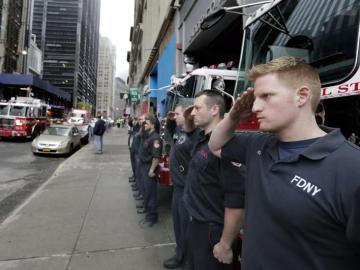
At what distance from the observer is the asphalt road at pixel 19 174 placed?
806cm

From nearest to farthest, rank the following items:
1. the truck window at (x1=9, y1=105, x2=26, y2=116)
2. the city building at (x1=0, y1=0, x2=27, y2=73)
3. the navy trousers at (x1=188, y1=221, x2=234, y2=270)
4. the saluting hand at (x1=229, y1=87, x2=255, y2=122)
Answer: the saluting hand at (x1=229, y1=87, x2=255, y2=122)
the navy trousers at (x1=188, y1=221, x2=234, y2=270)
the truck window at (x1=9, y1=105, x2=26, y2=116)
the city building at (x1=0, y1=0, x2=27, y2=73)

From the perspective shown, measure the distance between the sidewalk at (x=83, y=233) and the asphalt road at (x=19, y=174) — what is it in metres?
0.46

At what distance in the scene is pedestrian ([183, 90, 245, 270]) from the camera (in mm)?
2461

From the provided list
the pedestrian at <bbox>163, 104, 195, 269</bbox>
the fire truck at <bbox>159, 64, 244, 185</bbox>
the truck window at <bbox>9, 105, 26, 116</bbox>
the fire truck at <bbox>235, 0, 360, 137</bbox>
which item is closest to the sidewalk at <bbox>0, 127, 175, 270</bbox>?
the pedestrian at <bbox>163, 104, 195, 269</bbox>

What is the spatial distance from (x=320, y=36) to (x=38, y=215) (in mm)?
5604

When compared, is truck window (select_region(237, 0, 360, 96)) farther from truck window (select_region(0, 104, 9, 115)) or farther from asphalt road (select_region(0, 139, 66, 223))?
truck window (select_region(0, 104, 9, 115))

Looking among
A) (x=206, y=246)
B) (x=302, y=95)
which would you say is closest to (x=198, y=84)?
(x=206, y=246)

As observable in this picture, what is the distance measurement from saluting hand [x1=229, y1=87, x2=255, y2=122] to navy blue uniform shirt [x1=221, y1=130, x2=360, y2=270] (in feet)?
1.32

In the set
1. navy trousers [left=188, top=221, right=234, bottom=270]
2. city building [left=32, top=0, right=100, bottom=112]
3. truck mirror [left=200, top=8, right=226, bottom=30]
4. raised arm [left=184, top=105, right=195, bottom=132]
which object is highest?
city building [left=32, top=0, right=100, bottom=112]

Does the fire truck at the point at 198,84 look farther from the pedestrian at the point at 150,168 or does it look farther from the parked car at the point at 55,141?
the parked car at the point at 55,141

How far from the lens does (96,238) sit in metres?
5.38

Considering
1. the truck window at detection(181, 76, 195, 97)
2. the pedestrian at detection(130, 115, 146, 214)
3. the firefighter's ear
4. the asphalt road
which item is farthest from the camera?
the asphalt road

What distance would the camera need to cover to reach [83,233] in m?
5.58

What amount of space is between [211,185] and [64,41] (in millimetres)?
140477
